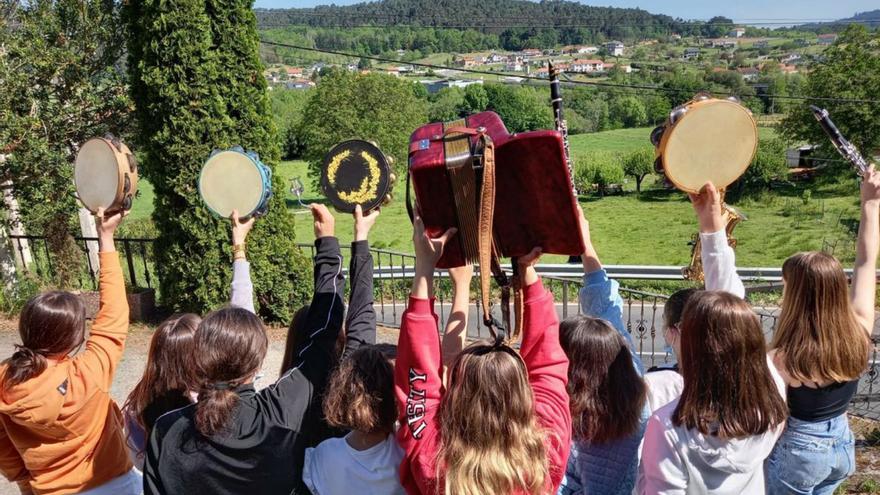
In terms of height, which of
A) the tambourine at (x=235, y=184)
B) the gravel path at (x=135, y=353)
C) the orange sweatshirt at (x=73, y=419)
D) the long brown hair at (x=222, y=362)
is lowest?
the gravel path at (x=135, y=353)

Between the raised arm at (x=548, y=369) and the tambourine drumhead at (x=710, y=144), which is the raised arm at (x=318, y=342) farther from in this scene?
the tambourine drumhead at (x=710, y=144)

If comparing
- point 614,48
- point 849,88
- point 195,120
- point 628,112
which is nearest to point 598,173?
point 849,88

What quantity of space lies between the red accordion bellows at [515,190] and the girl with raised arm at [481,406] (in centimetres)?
15

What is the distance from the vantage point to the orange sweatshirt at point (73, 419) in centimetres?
268

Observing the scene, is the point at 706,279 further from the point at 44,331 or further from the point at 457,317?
the point at 44,331

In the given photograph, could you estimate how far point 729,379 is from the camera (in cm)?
237

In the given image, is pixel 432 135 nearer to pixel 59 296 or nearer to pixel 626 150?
pixel 59 296

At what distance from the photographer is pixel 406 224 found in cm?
4497

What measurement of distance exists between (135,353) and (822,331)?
8188 millimetres

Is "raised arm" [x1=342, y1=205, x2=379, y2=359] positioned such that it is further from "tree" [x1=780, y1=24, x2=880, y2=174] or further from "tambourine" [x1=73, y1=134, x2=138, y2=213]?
"tree" [x1=780, y1=24, x2=880, y2=174]

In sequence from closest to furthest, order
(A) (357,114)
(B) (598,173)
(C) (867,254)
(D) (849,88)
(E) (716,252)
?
(E) (716,252) < (C) (867,254) < (D) (849,88) < (A) (357,114) < (B) (598,173)

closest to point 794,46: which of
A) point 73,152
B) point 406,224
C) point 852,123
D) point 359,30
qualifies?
point 359,30

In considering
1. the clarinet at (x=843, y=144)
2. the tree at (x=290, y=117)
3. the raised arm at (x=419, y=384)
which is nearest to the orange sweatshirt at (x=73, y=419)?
the raised arm at (x=419, y=384)

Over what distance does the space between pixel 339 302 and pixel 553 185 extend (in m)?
1.08
